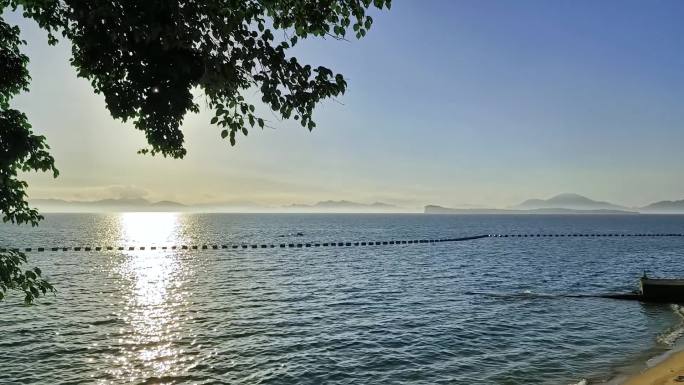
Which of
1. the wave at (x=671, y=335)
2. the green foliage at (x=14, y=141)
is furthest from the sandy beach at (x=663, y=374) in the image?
the green foliage at (x=14, y=141)

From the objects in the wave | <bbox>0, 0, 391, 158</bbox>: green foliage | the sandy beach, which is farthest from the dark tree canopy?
the wave

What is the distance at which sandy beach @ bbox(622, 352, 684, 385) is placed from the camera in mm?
21766

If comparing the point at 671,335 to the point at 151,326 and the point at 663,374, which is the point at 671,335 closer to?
the point at 663,374

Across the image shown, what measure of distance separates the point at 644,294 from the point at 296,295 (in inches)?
1304

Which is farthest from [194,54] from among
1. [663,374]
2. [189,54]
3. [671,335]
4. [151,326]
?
[671,335]

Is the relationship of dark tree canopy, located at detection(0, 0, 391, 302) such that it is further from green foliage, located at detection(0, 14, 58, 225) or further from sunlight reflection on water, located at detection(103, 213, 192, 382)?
sunlight reflection on water, located at detection(103, 213, 192, 382)

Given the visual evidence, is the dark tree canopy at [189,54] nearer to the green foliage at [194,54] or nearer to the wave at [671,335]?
the green foliage at [194,54]

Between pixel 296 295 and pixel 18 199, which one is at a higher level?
pixel 18 199

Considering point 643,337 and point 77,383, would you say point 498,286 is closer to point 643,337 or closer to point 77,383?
point 643,337

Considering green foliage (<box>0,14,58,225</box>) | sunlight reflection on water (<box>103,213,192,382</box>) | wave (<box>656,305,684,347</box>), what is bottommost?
sunlight reflection on water (<box>103,213,192,382</box>)

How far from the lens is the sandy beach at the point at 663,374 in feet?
71.4

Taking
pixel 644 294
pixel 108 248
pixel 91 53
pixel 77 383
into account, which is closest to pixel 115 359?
pixel 77 383

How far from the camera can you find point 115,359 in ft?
86.2

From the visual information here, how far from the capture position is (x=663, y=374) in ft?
75.5
